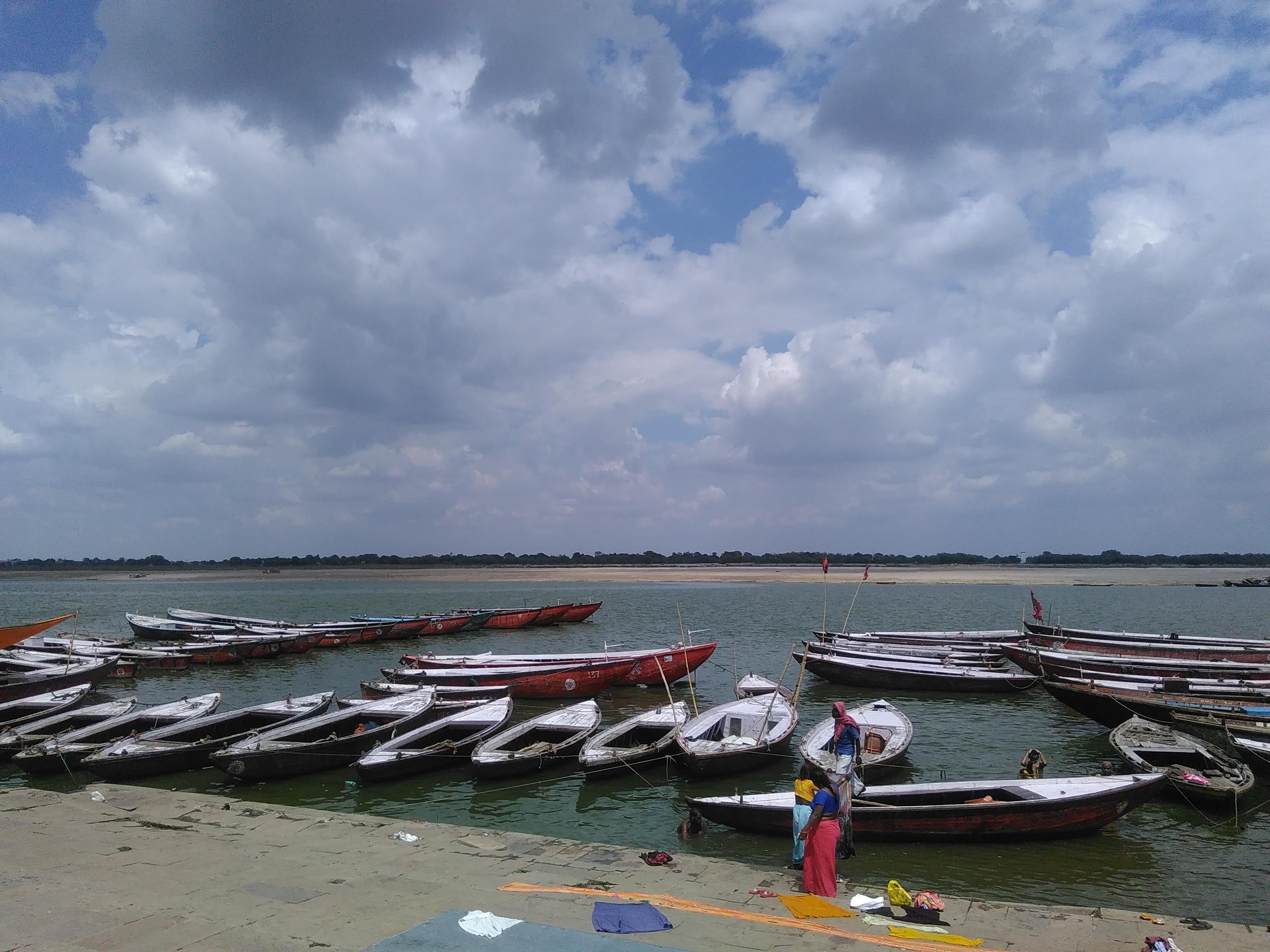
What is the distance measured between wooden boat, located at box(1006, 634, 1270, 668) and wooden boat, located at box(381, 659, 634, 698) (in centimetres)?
1739

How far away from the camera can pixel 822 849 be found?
34.1 feet

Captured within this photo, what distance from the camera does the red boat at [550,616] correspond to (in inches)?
2282

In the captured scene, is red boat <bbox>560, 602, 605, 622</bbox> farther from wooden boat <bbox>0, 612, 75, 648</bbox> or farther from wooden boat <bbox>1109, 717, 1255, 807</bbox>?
wooden boat <bbox>1109, 717, 1255, 807</bbox>

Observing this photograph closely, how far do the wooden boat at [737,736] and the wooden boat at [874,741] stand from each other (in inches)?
31.0

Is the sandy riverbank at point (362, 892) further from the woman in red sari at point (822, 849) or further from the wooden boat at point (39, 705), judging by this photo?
the wooden boat at point (39, 705)

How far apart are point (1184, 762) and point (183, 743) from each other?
2351 centimetres

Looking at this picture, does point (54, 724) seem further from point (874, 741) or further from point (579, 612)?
point (579, 612)

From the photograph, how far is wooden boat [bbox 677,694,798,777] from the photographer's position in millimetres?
17312

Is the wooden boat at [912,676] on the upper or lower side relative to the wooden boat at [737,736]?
lower

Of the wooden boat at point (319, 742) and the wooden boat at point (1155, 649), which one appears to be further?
the wooden boat at point (1155, 649)

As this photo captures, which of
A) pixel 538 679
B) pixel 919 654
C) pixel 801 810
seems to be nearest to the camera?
pixel 801 810

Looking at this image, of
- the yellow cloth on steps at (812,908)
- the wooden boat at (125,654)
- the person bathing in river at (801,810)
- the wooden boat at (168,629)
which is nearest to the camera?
the yellow cloth on steps at (812,908)

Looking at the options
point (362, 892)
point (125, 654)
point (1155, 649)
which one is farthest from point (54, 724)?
point (1155, 649)

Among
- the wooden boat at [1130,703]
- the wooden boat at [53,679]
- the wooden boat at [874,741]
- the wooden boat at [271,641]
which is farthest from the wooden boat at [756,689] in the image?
the wooden boat at [271,641]
